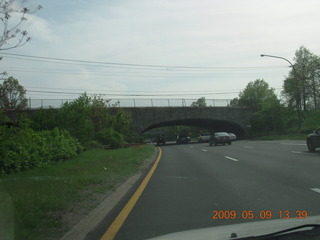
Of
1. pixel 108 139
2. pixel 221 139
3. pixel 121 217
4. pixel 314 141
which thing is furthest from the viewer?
pixel 221 139

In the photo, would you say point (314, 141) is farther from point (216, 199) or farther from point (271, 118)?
point (271, 118)

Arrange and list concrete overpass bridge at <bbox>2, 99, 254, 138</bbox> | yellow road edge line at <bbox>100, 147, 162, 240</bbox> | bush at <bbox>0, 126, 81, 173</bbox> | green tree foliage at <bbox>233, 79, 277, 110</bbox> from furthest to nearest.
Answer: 1. green tree foliage at <bbox>233, 79, 277, 110</bbox>
2. concrete overpass bridge at <bbox>2, 99, 254, 138</bbox>
3. bush at <bbox>0, 126, 81, 173</bbox>
4. yellow road edge line at <bbox>100, 147, 162, 240</bbox>

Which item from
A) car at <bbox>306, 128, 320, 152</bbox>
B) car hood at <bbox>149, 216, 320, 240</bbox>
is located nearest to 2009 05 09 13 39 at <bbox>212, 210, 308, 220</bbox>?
car hood at <bbox>149, 216, 320, 240</bbox>

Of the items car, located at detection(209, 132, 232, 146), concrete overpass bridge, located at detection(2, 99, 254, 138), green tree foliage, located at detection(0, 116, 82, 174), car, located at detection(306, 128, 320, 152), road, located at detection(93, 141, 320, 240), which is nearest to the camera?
road, located at detection(93, 141, 320, 240)

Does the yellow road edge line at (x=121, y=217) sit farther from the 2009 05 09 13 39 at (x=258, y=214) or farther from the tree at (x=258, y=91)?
the tree at (x=258, y=91)

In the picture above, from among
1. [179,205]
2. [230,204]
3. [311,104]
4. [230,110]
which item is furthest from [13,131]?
[311,104]

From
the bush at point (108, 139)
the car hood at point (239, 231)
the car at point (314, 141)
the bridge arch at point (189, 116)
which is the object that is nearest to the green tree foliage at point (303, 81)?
the bridge arch at point (189, 116)

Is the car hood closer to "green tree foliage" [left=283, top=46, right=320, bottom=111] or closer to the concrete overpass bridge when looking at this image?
the concrete overpass bridge

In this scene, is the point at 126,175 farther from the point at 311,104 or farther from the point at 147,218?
the point at 311,104

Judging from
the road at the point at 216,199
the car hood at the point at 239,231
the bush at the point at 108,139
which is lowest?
the road at the point at 216,199

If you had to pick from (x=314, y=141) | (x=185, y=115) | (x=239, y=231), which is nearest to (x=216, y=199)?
(x=239, y=231)

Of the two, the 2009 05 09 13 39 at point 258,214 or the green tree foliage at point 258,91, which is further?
the green tree foliage at point 258,91

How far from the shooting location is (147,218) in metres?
6.63

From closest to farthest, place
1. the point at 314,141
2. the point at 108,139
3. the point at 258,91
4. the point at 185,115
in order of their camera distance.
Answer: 1. the point at 314,141
2. the point at 108,139
3. the point at 185,115
4. the point at 258,91
